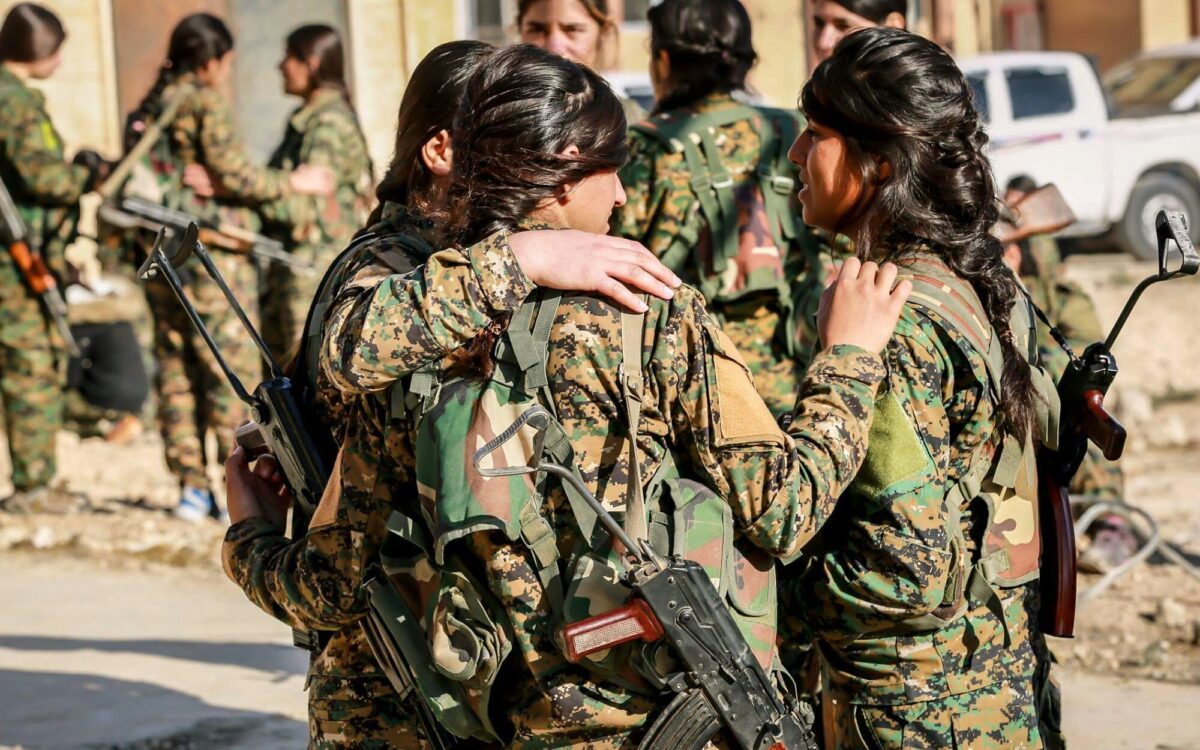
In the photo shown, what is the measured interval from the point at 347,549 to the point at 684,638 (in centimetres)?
54

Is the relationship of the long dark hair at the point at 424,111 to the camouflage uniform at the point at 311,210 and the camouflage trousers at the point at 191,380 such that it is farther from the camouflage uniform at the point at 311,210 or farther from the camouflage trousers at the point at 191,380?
the camouflage uniform at the point at 311,210

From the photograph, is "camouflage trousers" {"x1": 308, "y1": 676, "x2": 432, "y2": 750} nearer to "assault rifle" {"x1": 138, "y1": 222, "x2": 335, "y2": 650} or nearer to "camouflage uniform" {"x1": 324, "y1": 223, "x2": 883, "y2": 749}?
"assault rifle" {"x1": 138, "y1": 222, "x2": 335, "y2": 650}

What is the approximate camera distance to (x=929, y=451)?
7.72 feet

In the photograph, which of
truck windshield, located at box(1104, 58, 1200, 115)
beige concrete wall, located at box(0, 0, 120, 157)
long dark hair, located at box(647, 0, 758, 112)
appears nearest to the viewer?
long dark hair, located at box(647, 0, 758, 112)

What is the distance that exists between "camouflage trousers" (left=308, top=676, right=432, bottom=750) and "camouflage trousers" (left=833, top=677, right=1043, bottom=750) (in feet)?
2.29

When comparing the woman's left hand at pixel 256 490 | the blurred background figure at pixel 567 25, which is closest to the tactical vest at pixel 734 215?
the blurred background figure at pixel 567 25

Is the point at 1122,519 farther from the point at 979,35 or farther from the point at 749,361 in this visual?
the point at 979,35

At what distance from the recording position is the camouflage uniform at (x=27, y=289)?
707cm

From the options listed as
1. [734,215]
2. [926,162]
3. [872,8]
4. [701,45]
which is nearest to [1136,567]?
[872,8]

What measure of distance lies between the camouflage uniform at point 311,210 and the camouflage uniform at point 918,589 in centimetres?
522

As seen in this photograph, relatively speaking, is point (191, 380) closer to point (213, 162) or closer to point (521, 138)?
point (213, 162)

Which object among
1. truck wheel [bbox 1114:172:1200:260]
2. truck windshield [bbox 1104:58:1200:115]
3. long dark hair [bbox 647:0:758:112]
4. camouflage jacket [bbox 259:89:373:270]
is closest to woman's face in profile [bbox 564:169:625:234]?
long dark hair [bbox 647:0:758:112]

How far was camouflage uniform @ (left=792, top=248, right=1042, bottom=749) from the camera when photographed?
7.59 ft

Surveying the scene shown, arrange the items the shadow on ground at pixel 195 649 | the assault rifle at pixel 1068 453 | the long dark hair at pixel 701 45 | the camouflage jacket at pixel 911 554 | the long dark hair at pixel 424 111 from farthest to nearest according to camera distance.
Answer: the shadow on ground at pixel 195 649
the long dark hair at pixel 701 45
the assault rifle at pixel 1068 453
the long dark hair at pixel 424 111
the camouflage jacket at pixel 911 554
